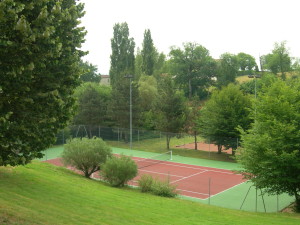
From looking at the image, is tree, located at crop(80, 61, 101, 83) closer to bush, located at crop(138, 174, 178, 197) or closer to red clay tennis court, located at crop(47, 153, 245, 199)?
red clay tennis court, located at crop(47, 153, 245, 199)

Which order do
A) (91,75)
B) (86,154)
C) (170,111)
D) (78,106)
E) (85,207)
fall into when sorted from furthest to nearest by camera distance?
(91,75), (170,111), (86,154), (85,207), (78,106)

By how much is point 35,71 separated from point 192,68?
73052 mm

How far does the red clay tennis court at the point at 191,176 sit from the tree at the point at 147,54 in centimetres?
4019

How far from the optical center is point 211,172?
32.1 meters

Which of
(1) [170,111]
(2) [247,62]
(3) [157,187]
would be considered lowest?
(3) [157,187]

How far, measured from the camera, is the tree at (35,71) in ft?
26.5

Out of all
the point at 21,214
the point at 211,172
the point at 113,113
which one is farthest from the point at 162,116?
the point at 21,214

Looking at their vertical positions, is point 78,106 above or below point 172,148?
above

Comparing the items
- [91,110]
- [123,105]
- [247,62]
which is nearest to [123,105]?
[123,105]

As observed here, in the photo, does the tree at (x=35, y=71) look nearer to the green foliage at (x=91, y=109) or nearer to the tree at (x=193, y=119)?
the tree at (x=193, y=119)

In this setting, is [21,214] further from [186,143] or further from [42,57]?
[186,143]

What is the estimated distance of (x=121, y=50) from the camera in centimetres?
6269

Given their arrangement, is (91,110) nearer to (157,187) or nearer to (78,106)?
(157,187)

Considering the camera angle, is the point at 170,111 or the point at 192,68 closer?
the point at 170,111
